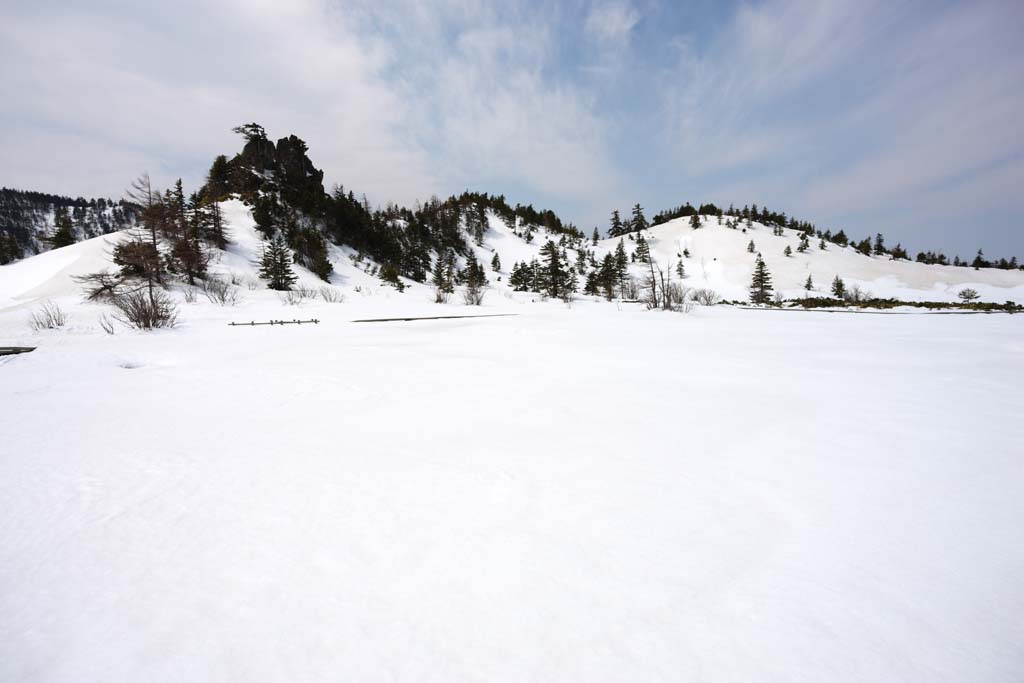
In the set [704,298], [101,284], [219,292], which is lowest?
[704,298]

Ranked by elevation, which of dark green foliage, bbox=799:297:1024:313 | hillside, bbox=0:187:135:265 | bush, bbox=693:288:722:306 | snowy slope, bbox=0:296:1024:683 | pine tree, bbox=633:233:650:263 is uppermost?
hillside, bbox=0:187:135:265

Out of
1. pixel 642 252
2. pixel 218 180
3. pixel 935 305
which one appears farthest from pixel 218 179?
pixel 935 305

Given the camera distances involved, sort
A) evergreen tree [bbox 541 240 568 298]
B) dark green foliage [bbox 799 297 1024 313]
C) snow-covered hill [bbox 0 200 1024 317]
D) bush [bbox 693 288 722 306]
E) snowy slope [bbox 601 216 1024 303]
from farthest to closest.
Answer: snowy slope [bbox 601 216 1024 303]
evergreen tree [bbox 541 240 568 298]
bush [bbox 693 288 722 306]
snow-covered hill [bbox 0 200 1024 317]
dark green foliage [bbox 799 297 1024 313]

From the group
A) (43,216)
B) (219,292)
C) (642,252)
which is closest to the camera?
(219,292)

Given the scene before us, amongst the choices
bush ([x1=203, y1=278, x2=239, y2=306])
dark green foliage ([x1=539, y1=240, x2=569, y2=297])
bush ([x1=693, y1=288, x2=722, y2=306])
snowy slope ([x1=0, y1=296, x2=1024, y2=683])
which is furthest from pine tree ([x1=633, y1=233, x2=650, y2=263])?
snowy slope ([x1=0, y1=296, x2=1024, y2=683])

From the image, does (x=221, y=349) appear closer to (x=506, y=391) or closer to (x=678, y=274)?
(x=506, y=391)

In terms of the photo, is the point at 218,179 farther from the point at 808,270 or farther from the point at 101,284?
the point at 808,270

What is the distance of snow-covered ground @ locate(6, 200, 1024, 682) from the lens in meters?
1.01

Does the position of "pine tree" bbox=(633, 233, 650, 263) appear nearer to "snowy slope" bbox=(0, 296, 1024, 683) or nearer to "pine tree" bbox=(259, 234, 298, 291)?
"pine tree" bbox=(259, 234, 298, 291)

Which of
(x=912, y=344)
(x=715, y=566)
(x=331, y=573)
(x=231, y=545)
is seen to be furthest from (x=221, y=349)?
(x=912, y=344)

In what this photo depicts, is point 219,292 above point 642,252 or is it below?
below

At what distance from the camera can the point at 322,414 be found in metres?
2.89

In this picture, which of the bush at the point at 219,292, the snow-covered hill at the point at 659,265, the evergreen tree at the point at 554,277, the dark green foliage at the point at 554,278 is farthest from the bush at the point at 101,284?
the dark green foliage at the point at 554,278

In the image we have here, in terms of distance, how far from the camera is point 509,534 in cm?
148
